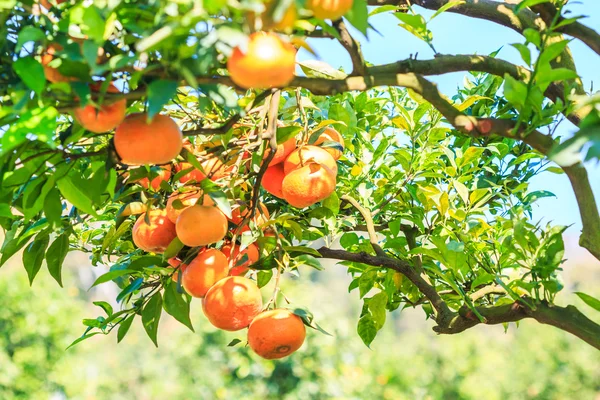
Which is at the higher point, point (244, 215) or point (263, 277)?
point (244, 215)

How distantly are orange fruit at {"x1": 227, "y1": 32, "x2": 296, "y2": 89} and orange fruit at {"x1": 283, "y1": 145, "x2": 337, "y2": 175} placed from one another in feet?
0.93

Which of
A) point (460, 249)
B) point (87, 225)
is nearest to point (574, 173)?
point (460, 249)

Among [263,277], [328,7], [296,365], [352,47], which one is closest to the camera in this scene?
[328,7]

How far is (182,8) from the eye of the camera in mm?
475

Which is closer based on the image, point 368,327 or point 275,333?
point 275,333

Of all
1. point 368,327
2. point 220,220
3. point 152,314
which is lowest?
point 368,327

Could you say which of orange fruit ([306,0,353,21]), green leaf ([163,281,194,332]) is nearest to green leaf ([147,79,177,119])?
orange fruit ([306,0,353,21])

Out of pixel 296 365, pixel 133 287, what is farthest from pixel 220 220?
pixel 296 365

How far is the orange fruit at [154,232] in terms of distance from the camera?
2.65 feet

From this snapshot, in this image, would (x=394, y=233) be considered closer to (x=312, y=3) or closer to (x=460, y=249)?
(x=460, y=249)

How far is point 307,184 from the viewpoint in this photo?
757 mm

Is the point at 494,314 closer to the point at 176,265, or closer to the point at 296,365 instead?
the point at 176,265

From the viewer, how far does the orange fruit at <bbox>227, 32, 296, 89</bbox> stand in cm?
49

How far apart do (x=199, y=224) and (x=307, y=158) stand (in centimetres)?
15
